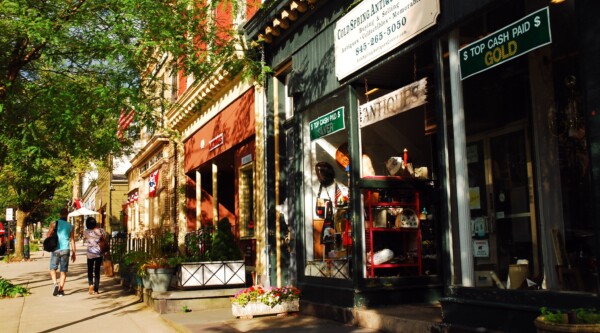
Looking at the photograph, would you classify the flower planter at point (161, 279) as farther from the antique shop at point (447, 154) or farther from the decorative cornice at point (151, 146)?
the decorative cornice at point (151, 146)

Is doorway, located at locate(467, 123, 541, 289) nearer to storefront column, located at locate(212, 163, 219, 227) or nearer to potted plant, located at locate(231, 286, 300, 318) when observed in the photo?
potted plant, located at locate(231, 286, 300, 318)

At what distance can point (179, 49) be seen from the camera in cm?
1152

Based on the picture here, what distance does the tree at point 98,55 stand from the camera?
Result: 1142cm

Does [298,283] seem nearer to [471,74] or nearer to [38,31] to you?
[471,74]

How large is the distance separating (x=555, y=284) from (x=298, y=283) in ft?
16.5

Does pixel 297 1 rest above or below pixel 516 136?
above

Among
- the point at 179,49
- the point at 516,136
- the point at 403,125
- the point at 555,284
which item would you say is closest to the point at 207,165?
the point at 179,49

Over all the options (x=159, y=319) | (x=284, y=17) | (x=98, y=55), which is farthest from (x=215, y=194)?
(x=284, y=17)

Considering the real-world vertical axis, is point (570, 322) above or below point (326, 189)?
below

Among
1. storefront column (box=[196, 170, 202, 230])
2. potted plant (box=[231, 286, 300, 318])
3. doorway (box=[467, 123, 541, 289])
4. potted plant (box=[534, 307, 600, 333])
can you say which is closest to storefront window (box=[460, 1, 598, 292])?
doorway (box=[467, 123, 541, 289])

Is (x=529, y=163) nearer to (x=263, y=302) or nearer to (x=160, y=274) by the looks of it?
(x=263, y=302)

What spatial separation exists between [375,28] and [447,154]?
2308 mm

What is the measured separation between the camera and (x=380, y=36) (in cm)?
833

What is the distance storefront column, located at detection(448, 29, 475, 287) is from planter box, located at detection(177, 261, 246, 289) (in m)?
5.52
